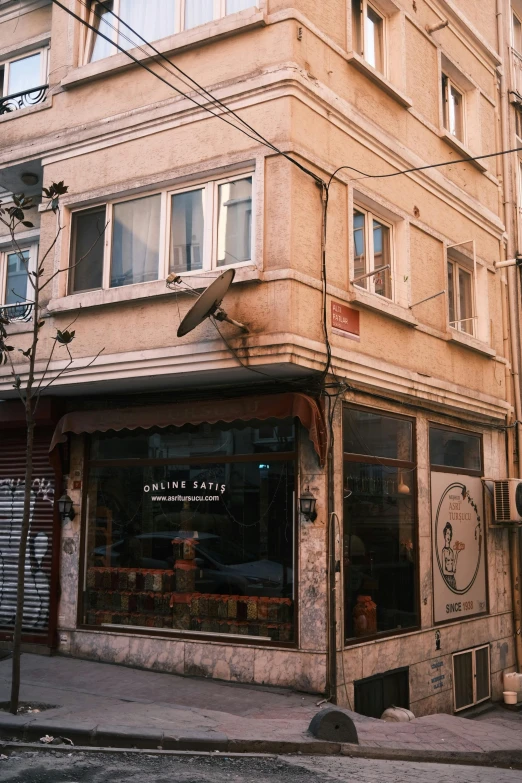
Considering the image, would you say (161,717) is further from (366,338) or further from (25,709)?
(366,338)

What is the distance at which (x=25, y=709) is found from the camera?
8.51 meters

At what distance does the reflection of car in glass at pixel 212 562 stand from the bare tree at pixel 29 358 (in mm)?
1654

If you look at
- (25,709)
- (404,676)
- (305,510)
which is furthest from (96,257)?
(404,676)

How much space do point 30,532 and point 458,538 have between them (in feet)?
21.0

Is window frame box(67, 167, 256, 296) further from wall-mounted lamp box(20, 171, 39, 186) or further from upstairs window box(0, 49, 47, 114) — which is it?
upstairs window box(0, 49, 47, 114)

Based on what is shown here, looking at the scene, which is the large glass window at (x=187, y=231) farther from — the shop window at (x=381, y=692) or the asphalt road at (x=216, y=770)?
the asphalt road at (x=216, y=770)

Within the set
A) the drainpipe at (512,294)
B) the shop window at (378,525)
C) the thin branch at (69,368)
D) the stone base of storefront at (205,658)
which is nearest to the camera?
the stone base of storefront at (205,658)

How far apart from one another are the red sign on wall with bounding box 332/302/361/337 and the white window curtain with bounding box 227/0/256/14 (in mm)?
3800

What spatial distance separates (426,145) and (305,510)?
20.2ft

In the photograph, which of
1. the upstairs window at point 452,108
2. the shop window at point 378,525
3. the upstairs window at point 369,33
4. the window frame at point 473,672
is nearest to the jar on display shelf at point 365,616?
the shop window at point 378,525

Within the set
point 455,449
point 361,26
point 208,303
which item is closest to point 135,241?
point 208,303

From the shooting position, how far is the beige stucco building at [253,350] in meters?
9.80

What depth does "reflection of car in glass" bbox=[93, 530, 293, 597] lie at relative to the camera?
10141 mm

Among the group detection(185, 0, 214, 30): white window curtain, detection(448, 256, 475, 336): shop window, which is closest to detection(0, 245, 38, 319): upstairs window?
detection(185, 0, 214, 30): white window curtain
